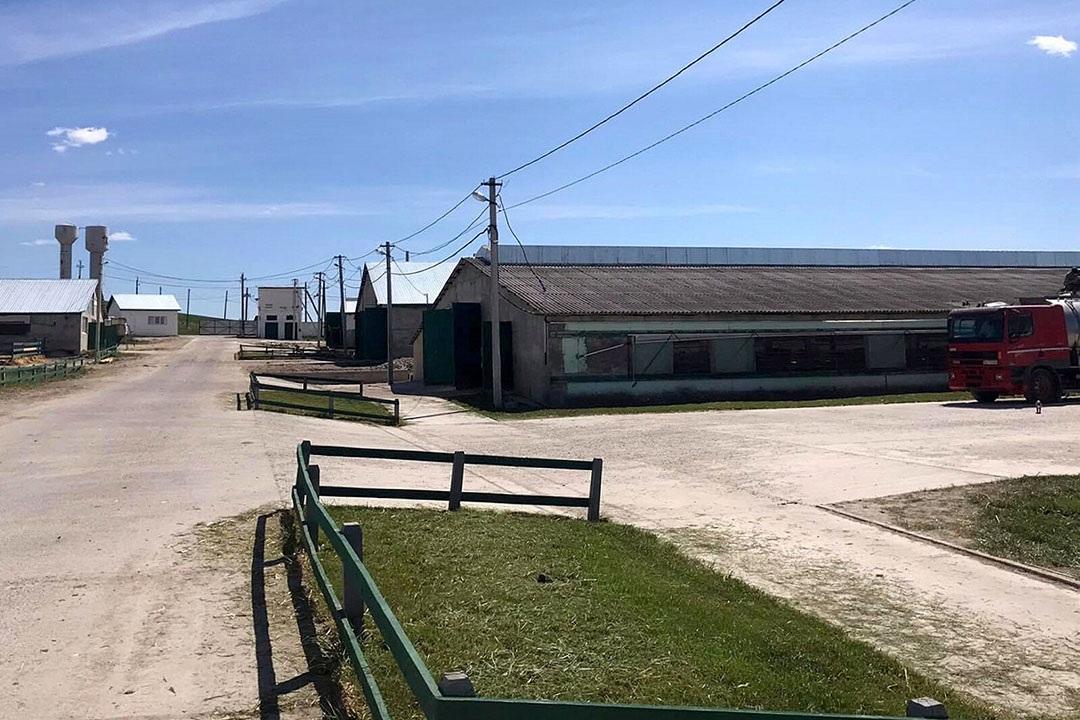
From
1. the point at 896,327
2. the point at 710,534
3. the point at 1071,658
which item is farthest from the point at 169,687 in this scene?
the point at 896,327

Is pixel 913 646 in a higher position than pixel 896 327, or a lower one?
lower

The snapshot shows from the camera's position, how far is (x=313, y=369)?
52.9m

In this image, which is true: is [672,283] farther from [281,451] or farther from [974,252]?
[974,252]

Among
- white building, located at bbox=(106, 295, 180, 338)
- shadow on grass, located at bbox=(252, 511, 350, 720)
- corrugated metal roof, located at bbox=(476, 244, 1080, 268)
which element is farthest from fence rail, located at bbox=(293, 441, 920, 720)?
white building, located at bbox=(106, 295, 180, 338)

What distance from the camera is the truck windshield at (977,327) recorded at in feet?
92.6

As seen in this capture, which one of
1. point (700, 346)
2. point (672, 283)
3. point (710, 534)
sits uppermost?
point (672, 283)

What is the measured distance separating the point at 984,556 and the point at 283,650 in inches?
292

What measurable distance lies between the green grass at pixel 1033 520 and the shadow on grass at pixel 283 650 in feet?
24.1

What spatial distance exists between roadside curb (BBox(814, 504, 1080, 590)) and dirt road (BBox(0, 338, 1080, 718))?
0.17 metres

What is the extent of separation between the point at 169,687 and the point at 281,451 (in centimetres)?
1290

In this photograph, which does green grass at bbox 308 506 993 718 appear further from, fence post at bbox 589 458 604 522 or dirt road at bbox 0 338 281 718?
fence post at bbox 589 458 604 522

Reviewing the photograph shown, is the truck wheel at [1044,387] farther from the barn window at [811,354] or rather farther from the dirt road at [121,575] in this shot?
the dirt road at [121,575]

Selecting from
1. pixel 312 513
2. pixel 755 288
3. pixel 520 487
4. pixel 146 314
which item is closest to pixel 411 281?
pixel 755 288

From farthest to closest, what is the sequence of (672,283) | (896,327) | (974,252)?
(974,252) → (672,283) → (896,327)
